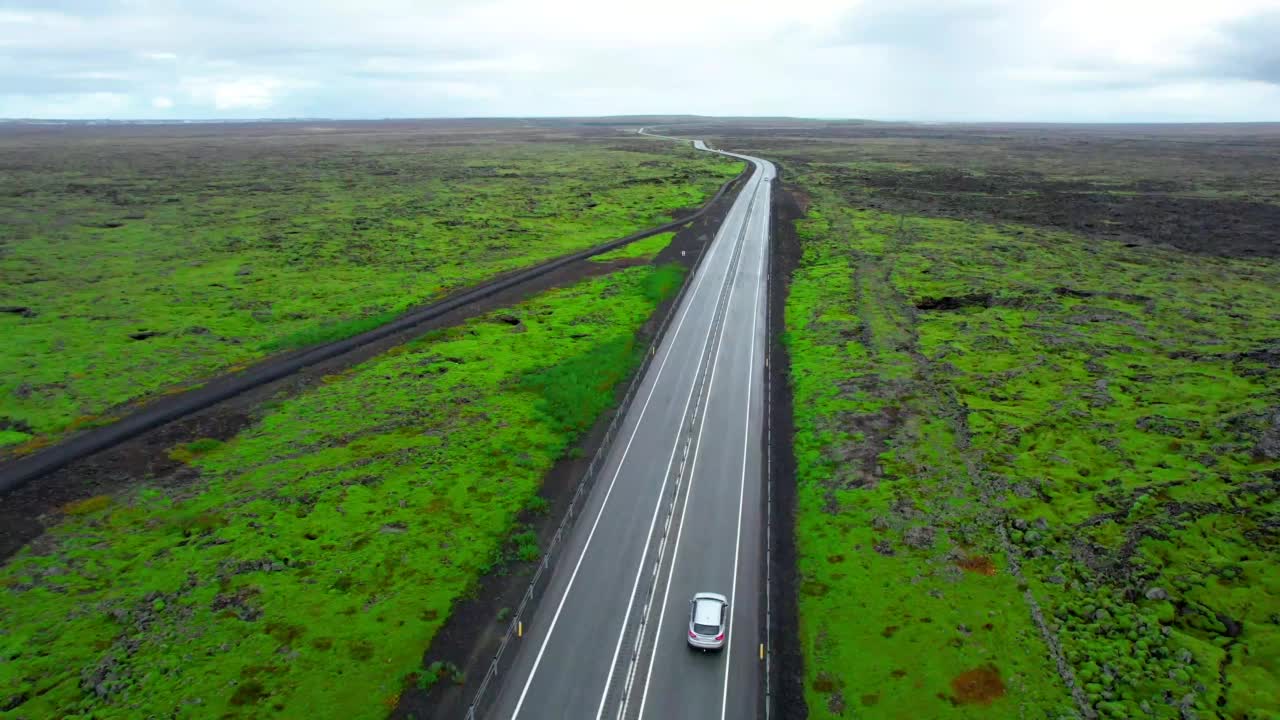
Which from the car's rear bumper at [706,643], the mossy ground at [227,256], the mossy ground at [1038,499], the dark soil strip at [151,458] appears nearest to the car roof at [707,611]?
the car's rear bumper at [706,643]

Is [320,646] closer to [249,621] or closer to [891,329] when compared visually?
[249,621]

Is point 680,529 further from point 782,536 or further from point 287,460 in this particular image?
point 287,460

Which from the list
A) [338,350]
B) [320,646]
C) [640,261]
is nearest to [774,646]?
[320,646]

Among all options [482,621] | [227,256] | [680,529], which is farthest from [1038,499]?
[227,256]

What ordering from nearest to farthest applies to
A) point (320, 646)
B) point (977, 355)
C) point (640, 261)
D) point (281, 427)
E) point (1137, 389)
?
point (320, 646), point (281, 427), point (1137, 389), point (977, 355), point (640, 261)

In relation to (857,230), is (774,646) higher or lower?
lower

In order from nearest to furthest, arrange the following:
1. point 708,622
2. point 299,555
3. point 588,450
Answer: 1. point 708,622
2. point 299,555
3. point 588,450
